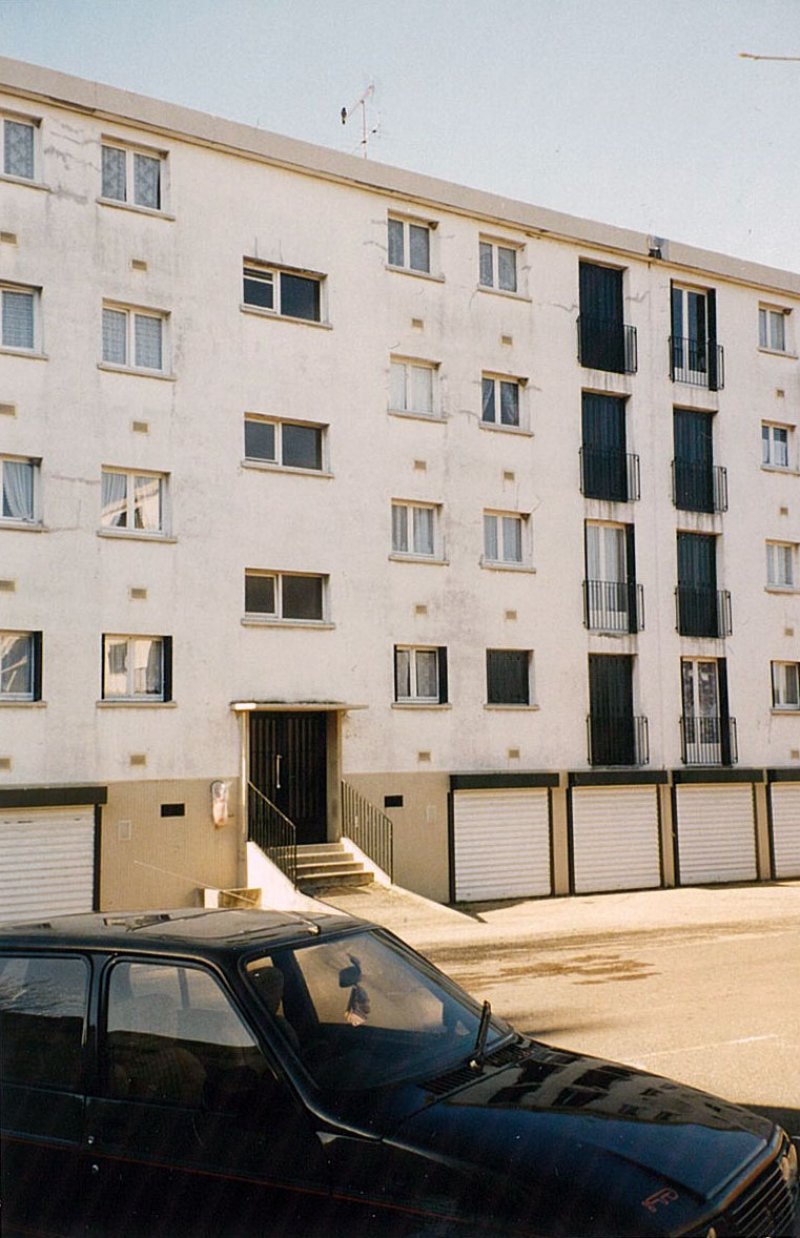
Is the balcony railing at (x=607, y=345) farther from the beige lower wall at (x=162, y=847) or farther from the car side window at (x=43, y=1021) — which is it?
the car side window at (x=43, y=1021)

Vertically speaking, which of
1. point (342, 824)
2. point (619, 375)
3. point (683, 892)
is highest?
point (619, 375)

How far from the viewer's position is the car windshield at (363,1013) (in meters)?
4.54

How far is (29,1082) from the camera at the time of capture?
4754mm

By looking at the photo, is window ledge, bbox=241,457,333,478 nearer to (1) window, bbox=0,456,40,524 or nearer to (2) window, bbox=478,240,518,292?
(1) window, bbox=0,456,40,524

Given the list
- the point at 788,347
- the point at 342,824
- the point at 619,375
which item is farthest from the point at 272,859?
the point at 788,347

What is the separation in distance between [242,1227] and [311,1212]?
282 millimetres

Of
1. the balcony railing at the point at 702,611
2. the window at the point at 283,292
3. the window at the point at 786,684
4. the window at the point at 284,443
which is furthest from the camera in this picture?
the window at the point at 786,684

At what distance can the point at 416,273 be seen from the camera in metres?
24.8

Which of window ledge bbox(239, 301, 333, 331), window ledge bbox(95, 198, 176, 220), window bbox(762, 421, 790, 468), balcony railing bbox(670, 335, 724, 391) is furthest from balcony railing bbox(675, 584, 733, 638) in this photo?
window ledge bbox(95, 198, 176, 220)

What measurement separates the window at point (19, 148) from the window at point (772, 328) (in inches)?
707

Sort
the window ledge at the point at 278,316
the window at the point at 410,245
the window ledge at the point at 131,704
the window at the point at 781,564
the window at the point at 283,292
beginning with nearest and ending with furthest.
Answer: the window ledge at the point at 131,704, the window ledge at the point at 278,316, the window at the point at 283,292, the window at the point at 410,245, the window at the point at 781,564

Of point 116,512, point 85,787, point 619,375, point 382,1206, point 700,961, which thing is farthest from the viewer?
point 619,375

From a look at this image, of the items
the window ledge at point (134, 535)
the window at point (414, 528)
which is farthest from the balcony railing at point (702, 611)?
the window ledge at point (134, 535)

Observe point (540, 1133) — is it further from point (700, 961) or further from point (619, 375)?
point (619, 375)
